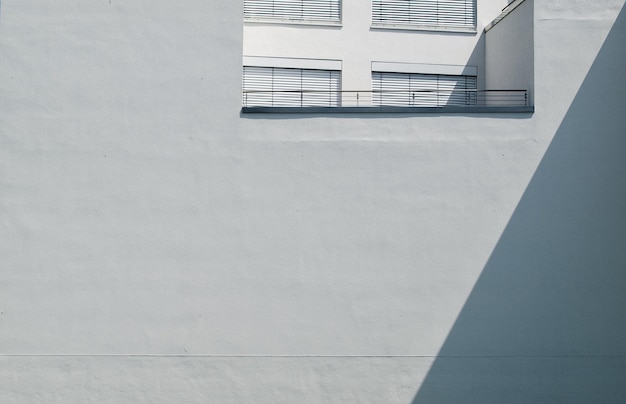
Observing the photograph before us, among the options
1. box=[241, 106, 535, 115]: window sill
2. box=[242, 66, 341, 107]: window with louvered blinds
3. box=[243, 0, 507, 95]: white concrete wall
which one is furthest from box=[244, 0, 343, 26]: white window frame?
box=[241, 106, 535, 115]: window sill

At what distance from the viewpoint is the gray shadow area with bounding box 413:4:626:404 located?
15.7m

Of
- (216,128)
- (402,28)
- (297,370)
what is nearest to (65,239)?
(216,128)

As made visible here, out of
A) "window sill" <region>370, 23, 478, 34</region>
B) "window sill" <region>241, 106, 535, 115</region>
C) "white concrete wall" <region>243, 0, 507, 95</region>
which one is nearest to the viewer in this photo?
"window sill" <region>241, 106, 535, 115</region>

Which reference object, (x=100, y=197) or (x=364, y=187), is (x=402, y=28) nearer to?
(x=364, y=187)

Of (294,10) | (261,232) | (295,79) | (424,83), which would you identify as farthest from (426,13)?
(261,232)

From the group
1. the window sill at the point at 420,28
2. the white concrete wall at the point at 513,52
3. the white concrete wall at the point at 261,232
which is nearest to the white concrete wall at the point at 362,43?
the window sill at the point at 420,28

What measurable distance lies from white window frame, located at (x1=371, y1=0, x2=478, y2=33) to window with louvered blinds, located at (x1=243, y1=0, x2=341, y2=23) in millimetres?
895

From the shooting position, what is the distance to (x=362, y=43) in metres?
19.4

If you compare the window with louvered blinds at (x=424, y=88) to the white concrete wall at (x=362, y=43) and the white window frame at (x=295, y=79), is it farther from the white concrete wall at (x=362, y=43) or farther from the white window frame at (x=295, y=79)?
the white window frame at (x=295, y=79)

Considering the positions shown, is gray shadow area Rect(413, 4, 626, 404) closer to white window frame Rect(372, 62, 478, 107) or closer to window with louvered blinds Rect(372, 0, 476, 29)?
white window frame Rect(372, 62, 478, 107)

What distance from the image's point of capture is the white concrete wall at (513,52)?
53.4 ft

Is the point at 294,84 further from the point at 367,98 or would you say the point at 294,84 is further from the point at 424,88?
the point at 424,88

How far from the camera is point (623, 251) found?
15938 millimetres

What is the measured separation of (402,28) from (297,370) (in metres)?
7.79
